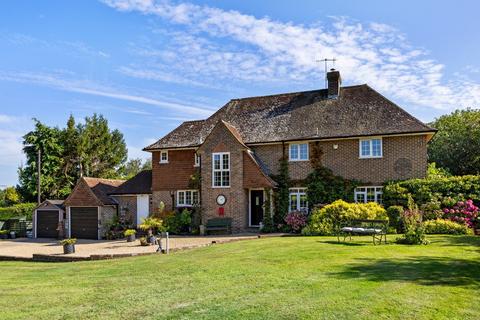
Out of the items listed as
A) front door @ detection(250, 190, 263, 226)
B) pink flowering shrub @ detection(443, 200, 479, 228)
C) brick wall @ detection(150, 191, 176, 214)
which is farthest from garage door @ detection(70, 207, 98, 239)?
pink flowering shrub @ detection(443, 200, 479, 228)

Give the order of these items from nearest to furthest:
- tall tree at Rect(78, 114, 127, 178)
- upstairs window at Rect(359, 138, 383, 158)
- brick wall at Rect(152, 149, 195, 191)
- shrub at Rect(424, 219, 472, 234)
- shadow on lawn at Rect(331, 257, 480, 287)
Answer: shadow on lawn at Rect(331, 257, 480, 287)
shrub at Rect(424, 219, 472, 234)
upstairs window at Rect(359, 138, 383, 158)
brick wall at Rect(152, 149, 195, 191)
tall tree at Rect(78, 114, 127, 178)

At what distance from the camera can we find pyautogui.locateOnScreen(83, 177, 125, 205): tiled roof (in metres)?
31.3

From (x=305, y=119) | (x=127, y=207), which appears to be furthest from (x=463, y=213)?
(x=127, y=207)

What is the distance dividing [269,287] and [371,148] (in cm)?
1804

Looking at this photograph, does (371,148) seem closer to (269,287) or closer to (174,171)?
(174,171)

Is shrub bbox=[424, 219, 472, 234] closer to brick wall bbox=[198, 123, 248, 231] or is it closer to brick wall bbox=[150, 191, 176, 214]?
brick wall bbox=[198, 123, 248, 231]

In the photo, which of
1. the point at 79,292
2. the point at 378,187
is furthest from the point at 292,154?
the point at 79,292

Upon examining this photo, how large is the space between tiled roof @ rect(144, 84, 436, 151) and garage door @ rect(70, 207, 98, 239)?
20.3ft

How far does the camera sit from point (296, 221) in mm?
24156

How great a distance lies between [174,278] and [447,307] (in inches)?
254

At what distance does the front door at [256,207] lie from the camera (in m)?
27.9

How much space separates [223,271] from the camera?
11633 mm

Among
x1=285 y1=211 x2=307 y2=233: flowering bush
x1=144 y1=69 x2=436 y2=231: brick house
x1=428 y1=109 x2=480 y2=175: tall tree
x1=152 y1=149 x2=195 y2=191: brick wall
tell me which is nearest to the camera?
x1=285 y1=211 x2=307 y2=233: flowering bush

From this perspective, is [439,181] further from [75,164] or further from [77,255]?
[75,164]
